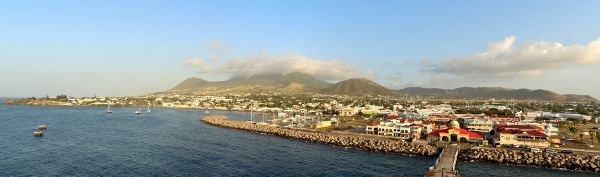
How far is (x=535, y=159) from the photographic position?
44.9m

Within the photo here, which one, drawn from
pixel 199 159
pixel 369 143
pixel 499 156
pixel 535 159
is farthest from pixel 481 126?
pixel 199 159

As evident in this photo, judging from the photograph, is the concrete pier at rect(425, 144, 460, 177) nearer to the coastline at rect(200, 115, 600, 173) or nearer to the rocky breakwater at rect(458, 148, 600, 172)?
the coastline at rect(200, 115, 600, 173)

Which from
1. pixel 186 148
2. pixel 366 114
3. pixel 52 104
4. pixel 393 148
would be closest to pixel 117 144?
pixel 186 148

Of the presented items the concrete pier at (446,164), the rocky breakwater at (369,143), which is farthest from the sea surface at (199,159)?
the rocky breakwater at (369,143)

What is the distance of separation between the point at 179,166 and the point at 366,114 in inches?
3490

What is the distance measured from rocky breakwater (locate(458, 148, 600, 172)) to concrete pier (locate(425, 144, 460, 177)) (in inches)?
66.0

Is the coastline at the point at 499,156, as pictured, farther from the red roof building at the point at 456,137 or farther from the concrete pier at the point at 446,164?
the red roof building at the point at 456,137

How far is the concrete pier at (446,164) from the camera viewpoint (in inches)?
1448

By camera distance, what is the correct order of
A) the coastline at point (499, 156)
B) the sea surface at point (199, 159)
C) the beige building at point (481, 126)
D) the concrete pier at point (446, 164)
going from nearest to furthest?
the concrete pier at point (446, 164) → the sea surface at point (199, 159) → the coastline at point (499, 156) → the beige building at point (481, 126)

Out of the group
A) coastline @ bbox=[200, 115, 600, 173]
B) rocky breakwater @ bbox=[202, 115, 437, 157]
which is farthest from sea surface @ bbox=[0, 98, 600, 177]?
rocky breakwater @ bbox=[202, 115, 437, 157]

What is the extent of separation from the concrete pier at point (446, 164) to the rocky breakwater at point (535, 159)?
5.50 feet

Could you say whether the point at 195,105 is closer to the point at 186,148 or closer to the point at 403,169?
the point at 186,148

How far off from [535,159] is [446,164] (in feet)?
40.8

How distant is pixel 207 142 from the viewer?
63875 mm
